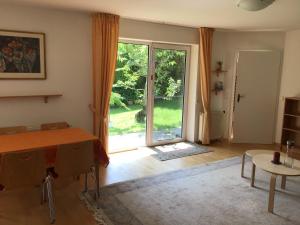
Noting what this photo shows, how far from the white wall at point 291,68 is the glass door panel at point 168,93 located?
6.42 ft

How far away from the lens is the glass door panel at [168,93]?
192 inches

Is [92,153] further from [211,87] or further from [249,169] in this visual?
[211,87]

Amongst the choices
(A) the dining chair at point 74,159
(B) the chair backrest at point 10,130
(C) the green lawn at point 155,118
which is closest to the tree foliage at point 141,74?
(C) the green lawn at point 155,118

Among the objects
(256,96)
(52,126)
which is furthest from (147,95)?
(256,96)

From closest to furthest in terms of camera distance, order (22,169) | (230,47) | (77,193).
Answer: (22,169) → (77,193) → (230,47)

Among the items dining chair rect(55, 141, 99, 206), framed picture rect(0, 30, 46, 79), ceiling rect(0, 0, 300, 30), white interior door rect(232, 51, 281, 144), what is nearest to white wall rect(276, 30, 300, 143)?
white interior door rect(232, 51, 281, 144)

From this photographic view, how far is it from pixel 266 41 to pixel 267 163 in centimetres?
310

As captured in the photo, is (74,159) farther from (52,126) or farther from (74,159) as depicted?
(52,126)

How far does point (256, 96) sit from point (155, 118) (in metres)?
2.11

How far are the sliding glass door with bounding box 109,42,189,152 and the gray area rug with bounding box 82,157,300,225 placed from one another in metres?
1.40

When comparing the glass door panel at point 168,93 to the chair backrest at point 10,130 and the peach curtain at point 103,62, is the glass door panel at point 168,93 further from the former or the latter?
the chair backrest at point 10,130

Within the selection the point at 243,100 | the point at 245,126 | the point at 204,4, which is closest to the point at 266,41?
the point at 243,100

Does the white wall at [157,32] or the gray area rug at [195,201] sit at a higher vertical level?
the white wall at [157,32]

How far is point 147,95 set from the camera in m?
4.78
